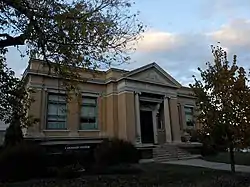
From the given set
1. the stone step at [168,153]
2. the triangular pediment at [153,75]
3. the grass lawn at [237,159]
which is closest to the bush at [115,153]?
the stone step at [168,153]

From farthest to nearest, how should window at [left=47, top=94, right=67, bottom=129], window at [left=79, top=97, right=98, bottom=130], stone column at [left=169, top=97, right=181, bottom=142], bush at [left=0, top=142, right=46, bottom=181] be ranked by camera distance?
stone column at [left=169, top=97, right=181, bottom=142] < window at [left=79, top=97, right=98, bottom=130] < window at [left=47, top=94, right=67, bottom=129] < bush at [left=0, top=142, right=46, bottom=181]

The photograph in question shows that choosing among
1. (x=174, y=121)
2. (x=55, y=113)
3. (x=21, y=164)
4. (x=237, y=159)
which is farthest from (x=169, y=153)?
(x=21, y=164)

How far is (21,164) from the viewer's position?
13.8m

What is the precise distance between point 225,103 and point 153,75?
14381 millimetres

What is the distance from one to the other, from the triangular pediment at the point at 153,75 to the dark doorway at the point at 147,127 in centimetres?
304

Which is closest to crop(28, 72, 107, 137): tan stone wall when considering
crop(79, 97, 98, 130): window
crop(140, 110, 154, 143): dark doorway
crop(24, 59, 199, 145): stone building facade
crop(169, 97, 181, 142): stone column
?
crop(24, 59, 199, 145): stone building facade

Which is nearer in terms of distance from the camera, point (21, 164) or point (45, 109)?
point (21, 164)

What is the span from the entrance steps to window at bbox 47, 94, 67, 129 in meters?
7.54

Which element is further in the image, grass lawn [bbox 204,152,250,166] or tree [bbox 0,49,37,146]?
grass lawn [bbox 204,152,250,166]

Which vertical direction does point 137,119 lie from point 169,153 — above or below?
above

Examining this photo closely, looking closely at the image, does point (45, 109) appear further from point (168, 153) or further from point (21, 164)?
point (168, 153)

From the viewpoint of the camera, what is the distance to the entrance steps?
21.3 meters

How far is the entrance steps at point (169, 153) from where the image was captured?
21.3 meters

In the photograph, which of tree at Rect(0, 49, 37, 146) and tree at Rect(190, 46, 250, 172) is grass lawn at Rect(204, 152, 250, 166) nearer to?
tree at Rect(190, 46, 250, 172)
